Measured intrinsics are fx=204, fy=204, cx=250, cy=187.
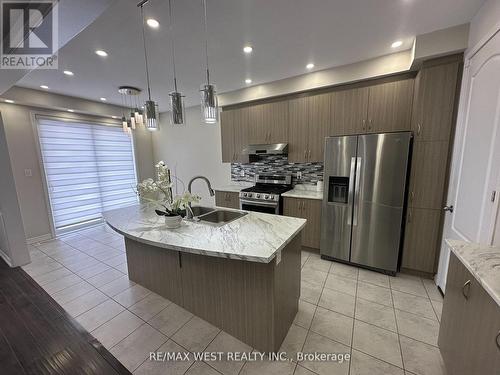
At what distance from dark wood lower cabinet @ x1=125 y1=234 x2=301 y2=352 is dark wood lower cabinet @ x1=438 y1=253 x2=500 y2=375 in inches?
41.3

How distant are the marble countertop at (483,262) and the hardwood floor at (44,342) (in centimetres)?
225

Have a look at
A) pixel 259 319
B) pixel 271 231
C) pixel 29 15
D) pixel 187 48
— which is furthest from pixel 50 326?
pixel 187 48

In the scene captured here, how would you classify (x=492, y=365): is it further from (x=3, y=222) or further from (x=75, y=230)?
(x=75, y=230)

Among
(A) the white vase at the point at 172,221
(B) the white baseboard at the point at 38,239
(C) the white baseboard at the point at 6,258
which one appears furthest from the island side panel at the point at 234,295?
(B) the white baseboard at the point at 38,239

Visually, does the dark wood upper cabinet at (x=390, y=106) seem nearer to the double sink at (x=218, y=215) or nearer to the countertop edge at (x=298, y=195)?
the countertop edge at (x=298, y=195)

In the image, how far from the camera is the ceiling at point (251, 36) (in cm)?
166

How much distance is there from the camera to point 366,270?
272cm

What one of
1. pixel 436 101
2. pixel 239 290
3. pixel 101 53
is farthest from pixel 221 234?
pixel 436 101

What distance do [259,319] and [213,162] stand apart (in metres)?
3.59

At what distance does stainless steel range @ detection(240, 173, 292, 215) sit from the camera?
3309 mm

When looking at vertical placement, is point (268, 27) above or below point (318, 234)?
above

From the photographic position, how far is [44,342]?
1760mm

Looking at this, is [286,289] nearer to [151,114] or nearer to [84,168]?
[151,114]

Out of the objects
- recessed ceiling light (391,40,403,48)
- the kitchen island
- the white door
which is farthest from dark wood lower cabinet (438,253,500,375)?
recessed ceiling light (391,40,403,48)
